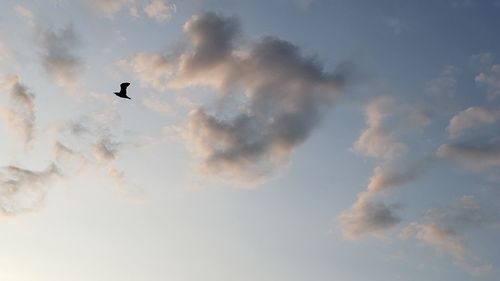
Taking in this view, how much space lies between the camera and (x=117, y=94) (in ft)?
106

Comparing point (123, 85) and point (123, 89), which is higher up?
point (123, 85)

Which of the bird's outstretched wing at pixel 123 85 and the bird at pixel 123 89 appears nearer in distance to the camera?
the bird at pixel 123 89

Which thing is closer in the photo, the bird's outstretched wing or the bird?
the bird
